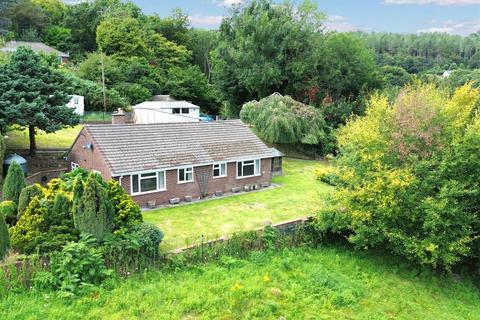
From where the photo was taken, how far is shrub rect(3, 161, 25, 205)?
17.3m

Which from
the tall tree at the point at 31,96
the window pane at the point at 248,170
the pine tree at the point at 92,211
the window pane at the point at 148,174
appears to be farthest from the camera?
the window pane at the point at 248,170

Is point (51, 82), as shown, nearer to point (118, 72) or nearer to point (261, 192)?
point (261, 192)

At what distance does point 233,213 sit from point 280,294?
324 inches

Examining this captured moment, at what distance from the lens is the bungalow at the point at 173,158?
20234mm

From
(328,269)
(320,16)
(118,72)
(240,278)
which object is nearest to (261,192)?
(328,269)

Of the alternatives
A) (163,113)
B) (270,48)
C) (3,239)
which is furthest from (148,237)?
(270,48)

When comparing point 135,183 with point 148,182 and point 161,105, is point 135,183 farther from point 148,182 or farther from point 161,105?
point 161,105

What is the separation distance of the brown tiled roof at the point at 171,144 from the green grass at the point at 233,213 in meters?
2.50

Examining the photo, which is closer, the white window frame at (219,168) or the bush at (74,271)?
the bush at (74,271)

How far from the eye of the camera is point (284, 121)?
3247 cm

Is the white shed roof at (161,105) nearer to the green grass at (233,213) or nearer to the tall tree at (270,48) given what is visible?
the tall tree at (270,48)

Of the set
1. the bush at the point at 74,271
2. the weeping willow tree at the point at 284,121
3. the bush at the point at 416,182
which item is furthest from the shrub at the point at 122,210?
the weeping willow tree at the point at 284,121

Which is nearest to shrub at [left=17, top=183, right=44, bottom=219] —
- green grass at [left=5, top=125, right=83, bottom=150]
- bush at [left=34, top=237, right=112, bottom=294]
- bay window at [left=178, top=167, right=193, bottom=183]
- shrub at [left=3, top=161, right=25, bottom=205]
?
shrub at [left=3, top=161, right=25, bottom=205]

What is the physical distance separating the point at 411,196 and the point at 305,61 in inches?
1135
